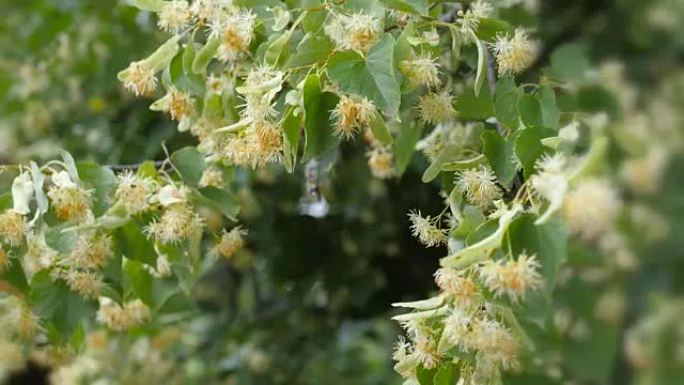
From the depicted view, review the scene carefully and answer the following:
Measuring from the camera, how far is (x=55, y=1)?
5.74 feet

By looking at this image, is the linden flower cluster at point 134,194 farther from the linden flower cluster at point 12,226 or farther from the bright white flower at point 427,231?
the bright white flower at point 427,231

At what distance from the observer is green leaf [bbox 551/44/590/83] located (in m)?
0.87

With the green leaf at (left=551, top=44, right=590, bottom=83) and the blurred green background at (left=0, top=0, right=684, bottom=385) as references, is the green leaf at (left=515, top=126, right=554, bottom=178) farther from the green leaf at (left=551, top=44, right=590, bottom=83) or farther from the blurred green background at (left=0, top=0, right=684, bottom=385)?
the blurred green background at (left=0, top=0, right=684, bottom=385)

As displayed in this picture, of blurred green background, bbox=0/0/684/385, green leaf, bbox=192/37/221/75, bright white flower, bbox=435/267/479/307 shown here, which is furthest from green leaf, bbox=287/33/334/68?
blurred green background, bbox=0/0/684/385

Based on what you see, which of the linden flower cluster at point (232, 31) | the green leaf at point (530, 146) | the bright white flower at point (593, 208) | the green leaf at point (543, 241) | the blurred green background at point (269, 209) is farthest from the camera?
the blurred green background at point (269, 209)

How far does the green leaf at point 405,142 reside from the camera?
3.52ft

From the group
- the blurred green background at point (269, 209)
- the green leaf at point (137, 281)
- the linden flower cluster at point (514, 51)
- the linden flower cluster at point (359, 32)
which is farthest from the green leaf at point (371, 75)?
the blurred green background at point (269, 209)

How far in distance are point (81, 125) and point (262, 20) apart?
97cm

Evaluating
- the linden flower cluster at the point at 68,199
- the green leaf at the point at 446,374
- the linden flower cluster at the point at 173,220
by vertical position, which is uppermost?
the linden flower cluster at the point at 68,199

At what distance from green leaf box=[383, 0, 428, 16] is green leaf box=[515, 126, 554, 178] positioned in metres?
0.14

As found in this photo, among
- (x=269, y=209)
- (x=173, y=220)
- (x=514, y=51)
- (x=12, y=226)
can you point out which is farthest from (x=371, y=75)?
(x=269, y=209)

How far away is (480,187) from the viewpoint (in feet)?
2.64

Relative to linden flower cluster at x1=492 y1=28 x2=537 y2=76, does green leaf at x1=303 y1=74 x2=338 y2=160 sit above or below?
below

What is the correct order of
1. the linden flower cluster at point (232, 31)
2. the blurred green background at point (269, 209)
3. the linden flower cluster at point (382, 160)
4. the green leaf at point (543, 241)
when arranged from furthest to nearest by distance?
the blurred green background at point (269, 209)
the linden flower cluster at point (382, 160)
the linden flower cluster at point (232, 31)
the green leaf at point (543, 241)
